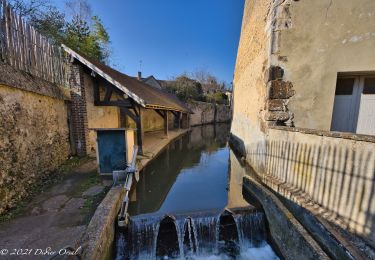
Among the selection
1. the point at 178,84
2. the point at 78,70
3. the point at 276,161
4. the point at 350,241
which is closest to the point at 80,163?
the point at 78,70

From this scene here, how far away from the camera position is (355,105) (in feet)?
14.4

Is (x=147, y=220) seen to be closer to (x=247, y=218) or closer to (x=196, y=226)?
(x=196, y=226)

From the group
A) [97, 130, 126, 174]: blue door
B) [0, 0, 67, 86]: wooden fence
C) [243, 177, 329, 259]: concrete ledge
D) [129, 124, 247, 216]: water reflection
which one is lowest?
[129, 124, 247, 216]: water reflection

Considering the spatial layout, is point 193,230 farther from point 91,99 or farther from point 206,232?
point 91,99

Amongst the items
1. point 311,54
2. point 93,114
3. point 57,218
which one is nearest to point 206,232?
point 57,218

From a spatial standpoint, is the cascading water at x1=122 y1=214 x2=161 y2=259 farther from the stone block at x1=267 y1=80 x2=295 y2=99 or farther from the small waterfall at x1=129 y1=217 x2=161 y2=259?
the stone block at x1=267 y1=80 x2=295 y2=99

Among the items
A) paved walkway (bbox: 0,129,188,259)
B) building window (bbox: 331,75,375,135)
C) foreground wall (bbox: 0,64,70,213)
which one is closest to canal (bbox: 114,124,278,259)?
paved walkway (bbox: 0,129,188,259)

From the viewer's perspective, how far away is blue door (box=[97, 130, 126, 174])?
4492mm

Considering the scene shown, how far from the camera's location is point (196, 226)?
3311 mm

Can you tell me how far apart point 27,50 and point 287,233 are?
6.79 meters

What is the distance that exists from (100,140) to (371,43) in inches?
259

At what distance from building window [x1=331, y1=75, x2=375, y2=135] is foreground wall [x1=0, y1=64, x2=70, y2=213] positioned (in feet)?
23.4

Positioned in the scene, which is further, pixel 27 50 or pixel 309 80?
pixel 27 50

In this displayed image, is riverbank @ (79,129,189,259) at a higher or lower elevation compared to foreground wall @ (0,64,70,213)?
lower
